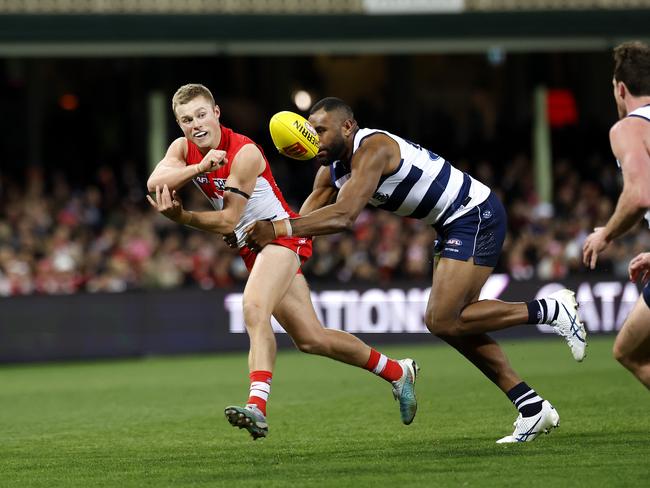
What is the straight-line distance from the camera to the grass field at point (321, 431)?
7543 mm

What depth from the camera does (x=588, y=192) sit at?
24.1m

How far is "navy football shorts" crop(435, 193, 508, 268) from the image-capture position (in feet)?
29.3

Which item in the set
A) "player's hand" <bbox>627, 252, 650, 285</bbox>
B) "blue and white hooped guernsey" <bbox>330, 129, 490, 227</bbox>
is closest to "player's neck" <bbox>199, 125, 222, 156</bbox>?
"blue and white hooped guernsey" <bbox>330, 129, 490, 227</bbox>

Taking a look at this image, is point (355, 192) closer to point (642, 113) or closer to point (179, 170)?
point (179, 170)

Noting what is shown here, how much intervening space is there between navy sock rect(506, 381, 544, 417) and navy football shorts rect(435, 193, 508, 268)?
0.92 m

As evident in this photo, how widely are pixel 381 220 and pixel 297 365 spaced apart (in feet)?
18.2

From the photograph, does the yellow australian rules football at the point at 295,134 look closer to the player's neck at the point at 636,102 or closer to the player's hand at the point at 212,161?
the player's hand at the point at 212,161

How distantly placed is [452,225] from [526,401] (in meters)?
1.36

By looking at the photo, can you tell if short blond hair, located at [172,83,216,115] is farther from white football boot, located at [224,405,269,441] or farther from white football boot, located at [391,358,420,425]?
white football boot, located at [391,358,420,425]

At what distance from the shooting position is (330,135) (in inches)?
341

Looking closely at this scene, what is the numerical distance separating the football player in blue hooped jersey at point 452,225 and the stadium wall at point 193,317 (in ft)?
33.0

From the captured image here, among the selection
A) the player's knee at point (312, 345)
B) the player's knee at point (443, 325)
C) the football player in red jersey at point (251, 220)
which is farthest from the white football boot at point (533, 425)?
the player's knee at point (312, 345)

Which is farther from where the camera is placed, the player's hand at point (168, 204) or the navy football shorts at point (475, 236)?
the navy football shorts at point (475, 236)

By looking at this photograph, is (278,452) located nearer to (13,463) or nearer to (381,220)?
(13,463)
